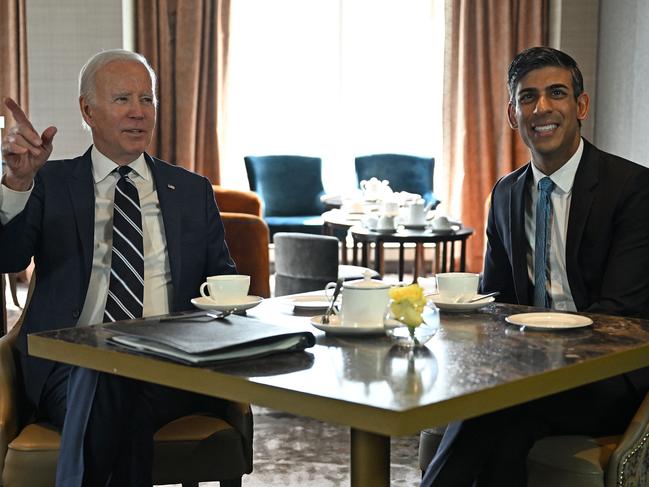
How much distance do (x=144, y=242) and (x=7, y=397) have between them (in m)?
0.54

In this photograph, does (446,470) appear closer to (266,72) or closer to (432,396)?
(432,396)

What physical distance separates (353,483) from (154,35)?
276 inches

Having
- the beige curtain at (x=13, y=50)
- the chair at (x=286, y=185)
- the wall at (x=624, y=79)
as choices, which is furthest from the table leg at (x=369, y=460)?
the beige curtain at (x=13, y=50)

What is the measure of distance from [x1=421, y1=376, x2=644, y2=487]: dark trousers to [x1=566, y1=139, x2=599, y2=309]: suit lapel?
0.37 m

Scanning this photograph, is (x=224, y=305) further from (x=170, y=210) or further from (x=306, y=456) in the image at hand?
(x=306, y=456)

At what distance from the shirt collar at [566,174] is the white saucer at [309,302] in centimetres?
68

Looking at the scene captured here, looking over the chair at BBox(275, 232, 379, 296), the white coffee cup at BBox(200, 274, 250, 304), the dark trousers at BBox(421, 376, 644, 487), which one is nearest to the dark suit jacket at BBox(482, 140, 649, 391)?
the dark trousers at BBox(421, 376, 644, 487)

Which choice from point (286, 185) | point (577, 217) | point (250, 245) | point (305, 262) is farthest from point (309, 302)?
point (286, 185)

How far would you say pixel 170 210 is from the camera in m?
2.61

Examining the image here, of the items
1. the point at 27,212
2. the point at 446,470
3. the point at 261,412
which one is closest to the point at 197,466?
the point at 446,470

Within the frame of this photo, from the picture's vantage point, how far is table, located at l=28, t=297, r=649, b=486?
1403 mm

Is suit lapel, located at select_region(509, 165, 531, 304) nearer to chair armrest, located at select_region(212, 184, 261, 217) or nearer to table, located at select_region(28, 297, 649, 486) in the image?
table, located at select_region(28, 297, 649, 486)

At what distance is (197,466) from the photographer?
2.15 metres

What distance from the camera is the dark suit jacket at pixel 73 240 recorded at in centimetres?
240
